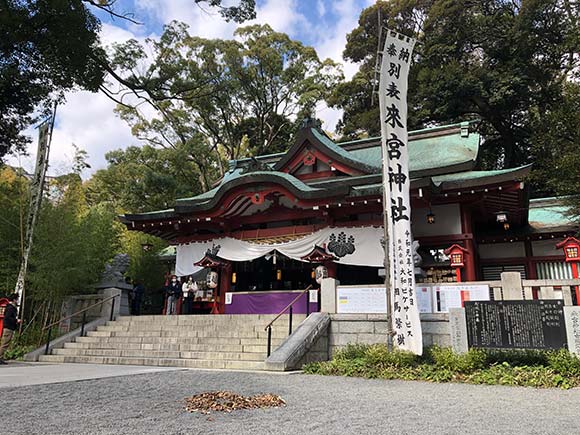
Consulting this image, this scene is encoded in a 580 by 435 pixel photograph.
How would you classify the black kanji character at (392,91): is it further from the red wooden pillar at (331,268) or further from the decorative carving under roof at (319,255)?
the red wooden pillar at (331,268)

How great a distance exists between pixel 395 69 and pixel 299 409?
6800mm

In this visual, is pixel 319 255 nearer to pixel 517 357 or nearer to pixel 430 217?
pixel 430 217

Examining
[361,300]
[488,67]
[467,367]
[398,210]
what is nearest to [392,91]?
[398,210]

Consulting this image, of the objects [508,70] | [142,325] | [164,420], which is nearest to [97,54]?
[142,325]

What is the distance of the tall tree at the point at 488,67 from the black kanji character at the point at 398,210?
19819mm

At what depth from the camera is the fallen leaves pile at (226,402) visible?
4301mm

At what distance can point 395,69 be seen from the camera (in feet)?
27.7

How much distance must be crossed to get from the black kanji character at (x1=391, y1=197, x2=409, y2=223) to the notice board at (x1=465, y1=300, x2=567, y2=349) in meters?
2.02

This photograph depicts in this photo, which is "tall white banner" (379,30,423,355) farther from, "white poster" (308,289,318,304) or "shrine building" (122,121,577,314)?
"white poster" (308,289,318,304)

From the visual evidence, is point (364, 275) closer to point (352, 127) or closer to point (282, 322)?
point (282, 322)

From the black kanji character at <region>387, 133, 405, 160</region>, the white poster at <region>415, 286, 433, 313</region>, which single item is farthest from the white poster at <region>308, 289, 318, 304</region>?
the black kanji character at <region>387, 133, 405, 160</region>

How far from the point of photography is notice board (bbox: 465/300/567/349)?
6.81 m

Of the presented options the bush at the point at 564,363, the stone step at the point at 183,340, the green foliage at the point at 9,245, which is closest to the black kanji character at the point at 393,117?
the bush at the point at 564,363

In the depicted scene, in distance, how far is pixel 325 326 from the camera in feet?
29.1
